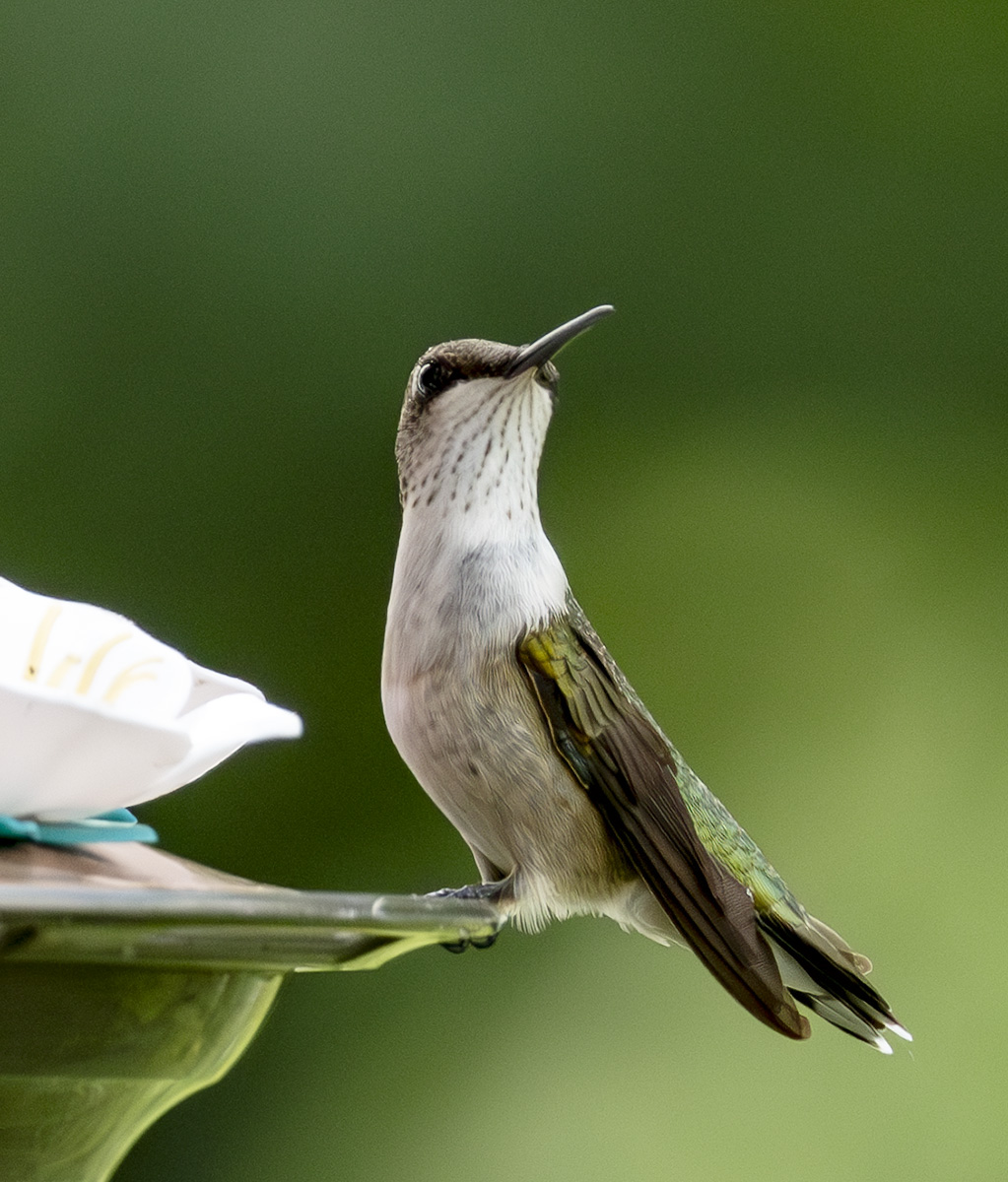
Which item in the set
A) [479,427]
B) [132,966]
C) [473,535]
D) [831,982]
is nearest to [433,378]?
[479,427]

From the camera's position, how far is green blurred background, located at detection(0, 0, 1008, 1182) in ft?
9.20

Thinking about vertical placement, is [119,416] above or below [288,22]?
below

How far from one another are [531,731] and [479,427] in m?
0.34

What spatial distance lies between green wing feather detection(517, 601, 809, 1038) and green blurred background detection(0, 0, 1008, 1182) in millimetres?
1346

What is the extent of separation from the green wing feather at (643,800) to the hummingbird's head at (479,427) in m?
0.16

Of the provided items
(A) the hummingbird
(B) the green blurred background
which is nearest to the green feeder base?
(A) the hummingbird

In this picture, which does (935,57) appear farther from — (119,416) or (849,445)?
(119,416)

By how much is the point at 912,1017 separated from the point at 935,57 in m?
2.05

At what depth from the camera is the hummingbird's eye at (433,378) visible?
166cm

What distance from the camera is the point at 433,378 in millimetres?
1671

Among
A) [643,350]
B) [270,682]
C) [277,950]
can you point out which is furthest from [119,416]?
[277,950]

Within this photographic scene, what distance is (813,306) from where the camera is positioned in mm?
3338

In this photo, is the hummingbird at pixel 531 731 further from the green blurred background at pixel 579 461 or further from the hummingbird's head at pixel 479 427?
the green blurred background at pixel 579 461

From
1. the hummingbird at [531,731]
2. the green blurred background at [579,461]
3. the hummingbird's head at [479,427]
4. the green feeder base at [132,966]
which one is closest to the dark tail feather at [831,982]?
the hummingbird at [531,731]
